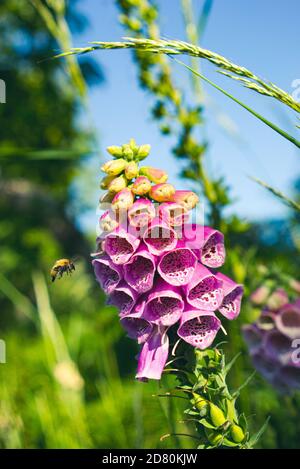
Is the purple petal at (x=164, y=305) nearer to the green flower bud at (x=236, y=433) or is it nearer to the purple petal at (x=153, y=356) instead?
the purple petal at (x=153, y=356)

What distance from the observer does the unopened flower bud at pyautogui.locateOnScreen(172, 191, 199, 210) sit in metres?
0.64

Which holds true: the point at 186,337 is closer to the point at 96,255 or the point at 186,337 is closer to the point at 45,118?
the point at 96,255

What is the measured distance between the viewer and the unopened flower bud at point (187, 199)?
0.64 meters

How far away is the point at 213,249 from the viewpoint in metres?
0.66

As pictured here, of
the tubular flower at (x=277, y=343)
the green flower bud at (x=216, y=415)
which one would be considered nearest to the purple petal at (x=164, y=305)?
the green flower bud at (x=216, y=415)

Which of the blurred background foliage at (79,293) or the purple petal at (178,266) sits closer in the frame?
the purple petal at (178,266)

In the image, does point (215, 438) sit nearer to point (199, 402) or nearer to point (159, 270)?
point (199, 402)

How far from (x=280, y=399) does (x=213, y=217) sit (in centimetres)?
48

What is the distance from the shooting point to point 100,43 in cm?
54

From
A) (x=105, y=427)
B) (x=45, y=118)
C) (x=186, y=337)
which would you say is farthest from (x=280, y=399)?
(x=45, y=118)

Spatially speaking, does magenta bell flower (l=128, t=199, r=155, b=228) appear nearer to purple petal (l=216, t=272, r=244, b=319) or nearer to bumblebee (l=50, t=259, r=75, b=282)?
purple petal (l=216, t=272, r=244, b=319)

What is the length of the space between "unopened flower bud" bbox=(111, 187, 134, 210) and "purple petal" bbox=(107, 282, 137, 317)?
90mm

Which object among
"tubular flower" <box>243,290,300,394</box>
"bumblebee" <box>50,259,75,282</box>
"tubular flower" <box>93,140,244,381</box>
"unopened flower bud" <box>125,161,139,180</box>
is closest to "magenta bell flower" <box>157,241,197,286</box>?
"tubular flower" <box>93,140,244,381</box>

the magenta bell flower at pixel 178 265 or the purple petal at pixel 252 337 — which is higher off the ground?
the magenta bell flower at pixel 178 265
